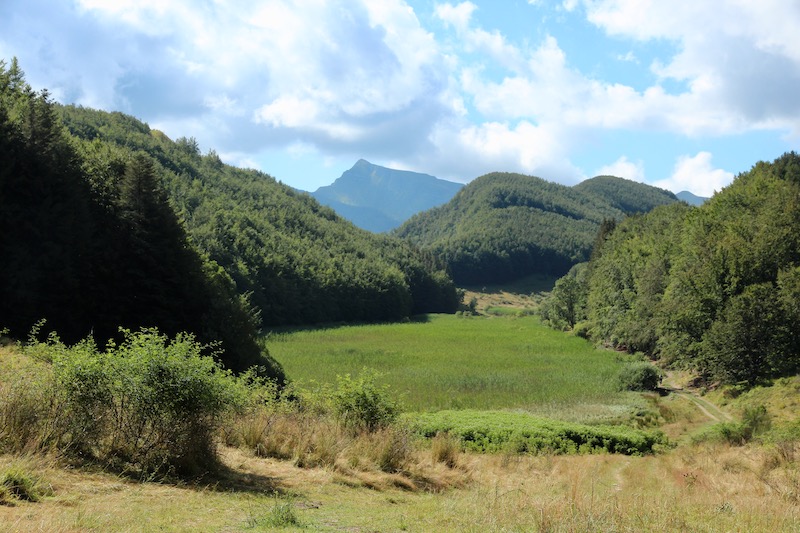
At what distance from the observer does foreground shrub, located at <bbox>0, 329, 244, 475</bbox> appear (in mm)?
8385

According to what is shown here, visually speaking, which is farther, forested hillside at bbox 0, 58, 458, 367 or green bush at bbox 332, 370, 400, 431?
forested hillside at bbox 0, 58, 458, 367

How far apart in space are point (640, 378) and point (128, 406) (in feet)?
117

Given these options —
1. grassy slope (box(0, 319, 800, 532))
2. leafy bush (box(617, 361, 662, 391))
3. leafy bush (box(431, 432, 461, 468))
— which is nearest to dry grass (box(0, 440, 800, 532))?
grassy slope (box(0, 319, 800, 532))

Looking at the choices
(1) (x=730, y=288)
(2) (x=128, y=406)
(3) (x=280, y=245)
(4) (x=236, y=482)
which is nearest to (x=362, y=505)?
(4) (x=236, y=482)

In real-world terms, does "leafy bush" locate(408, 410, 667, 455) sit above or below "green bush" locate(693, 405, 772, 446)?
below

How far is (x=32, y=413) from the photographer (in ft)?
27.2

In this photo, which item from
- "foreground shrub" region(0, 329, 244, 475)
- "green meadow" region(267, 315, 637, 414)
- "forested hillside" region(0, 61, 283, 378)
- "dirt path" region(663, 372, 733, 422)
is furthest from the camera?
"green meadow" region(267, 315, 637, 414)

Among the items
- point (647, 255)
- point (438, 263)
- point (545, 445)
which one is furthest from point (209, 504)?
point (438, 263)

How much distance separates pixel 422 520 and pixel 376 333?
66.7m

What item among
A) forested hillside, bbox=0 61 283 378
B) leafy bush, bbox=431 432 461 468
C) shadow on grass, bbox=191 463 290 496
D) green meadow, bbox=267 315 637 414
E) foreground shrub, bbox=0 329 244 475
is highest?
forested hillside, bbox=0 61 283 378

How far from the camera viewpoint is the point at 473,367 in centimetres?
4550

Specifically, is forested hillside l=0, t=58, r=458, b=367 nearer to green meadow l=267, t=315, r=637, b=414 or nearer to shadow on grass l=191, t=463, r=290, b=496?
green meadow l=267, t=315, r=637, b=414

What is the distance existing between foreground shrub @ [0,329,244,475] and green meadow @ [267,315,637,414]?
7744 millimetres

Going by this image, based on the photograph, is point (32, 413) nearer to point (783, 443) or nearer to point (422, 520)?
point (422, 520)
